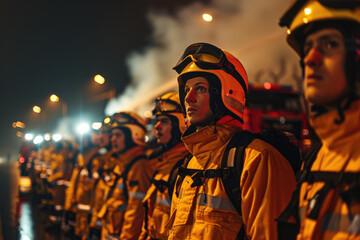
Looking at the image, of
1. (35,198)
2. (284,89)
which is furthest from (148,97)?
(284,89)

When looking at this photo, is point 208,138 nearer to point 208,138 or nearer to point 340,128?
point 208,138

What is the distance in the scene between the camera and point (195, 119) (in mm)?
3289

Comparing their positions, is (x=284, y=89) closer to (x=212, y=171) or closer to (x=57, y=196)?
(x=57, y=196)

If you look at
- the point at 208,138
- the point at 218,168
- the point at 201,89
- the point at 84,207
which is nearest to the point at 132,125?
the point at 84,207

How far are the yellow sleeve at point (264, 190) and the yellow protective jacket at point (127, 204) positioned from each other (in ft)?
9.69

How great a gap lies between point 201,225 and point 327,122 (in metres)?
1.37

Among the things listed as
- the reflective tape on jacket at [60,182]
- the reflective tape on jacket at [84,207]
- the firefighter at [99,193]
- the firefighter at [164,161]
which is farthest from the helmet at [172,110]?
the reflective tape on jacket at [60,182]

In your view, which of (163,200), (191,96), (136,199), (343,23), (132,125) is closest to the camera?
(343,23)

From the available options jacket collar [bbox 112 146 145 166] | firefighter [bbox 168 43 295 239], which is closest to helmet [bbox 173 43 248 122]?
firefighter [bbox 168 43 295 239]

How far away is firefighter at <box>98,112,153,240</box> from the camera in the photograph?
5.25 meters

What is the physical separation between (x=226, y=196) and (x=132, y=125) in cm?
454

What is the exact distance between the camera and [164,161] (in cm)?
482

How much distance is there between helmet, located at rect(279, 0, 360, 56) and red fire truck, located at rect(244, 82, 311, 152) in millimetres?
10619

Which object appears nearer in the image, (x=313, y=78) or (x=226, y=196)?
(x=313, y=78)
